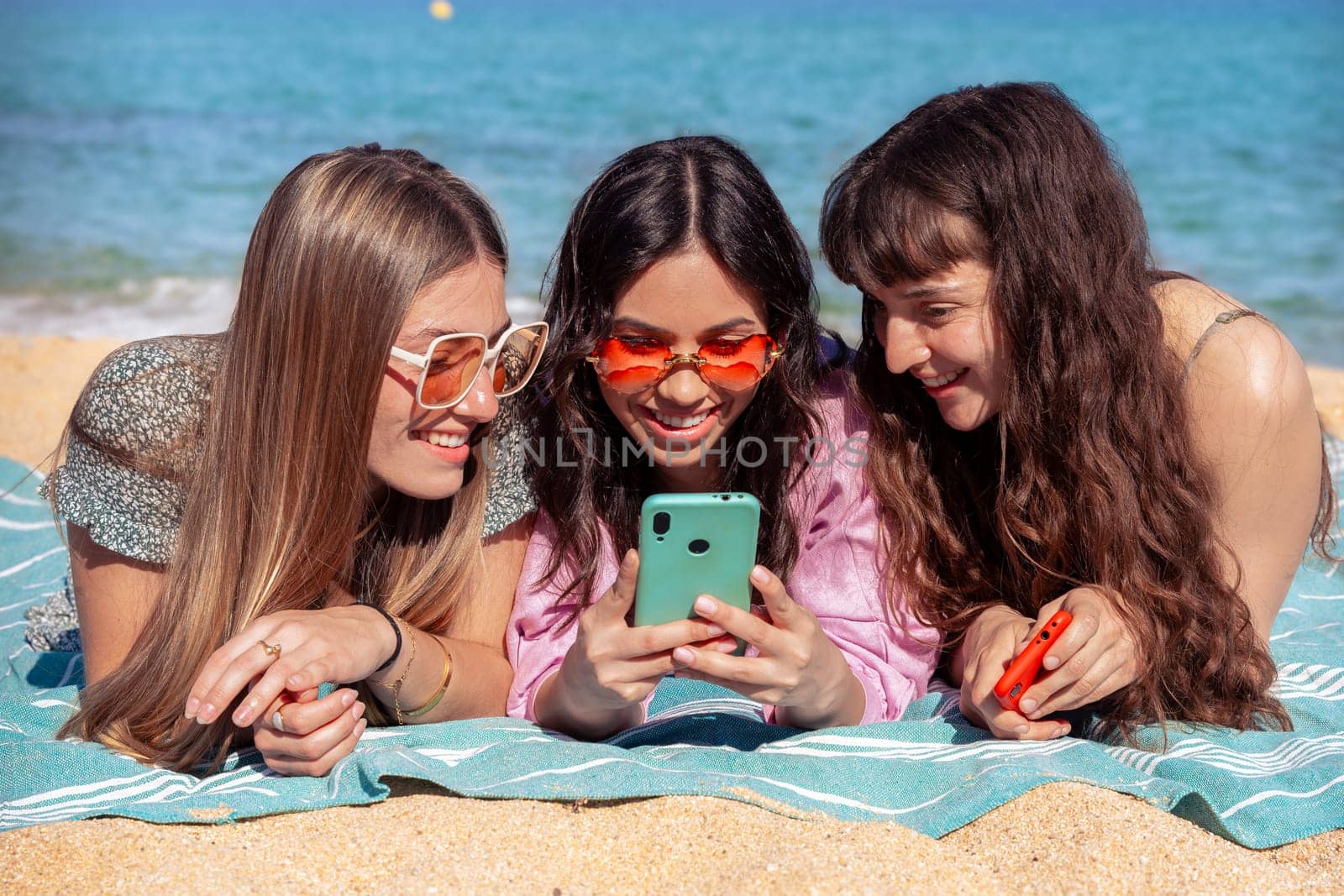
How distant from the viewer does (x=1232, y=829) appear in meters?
2.53

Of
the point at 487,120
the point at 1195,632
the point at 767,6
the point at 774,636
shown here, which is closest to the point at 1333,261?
the point at 1195,632

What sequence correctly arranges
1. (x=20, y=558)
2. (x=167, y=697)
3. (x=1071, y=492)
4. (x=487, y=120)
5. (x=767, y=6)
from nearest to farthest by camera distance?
1. (x=167, y=697)
2. (x=1071, y=492)
3. (x=20, y=558)
4. (x=487, y=120)
5. (x=767, y=6)

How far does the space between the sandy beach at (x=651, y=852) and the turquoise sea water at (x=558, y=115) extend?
817cm

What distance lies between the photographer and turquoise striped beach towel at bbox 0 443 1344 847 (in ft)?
8.47

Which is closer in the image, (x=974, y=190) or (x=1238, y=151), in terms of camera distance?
(x=974, y=190)

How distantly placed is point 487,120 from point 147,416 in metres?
18.5

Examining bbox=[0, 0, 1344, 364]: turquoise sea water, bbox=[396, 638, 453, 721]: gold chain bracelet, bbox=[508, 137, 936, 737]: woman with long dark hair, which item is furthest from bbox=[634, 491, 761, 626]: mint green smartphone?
bbox=[0, 0, 1344, 364]: turquoise sea water

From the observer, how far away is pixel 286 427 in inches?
118

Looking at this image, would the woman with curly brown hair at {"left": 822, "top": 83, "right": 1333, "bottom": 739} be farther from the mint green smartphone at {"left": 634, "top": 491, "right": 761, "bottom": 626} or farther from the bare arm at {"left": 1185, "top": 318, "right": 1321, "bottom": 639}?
the mint green smartphone at {"left": 634, "top": 491, "right": 761, "bottom": 626}

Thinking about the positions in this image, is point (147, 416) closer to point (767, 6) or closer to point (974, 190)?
point (974, 190)

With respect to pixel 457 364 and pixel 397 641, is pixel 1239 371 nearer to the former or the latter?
pixel 457 364

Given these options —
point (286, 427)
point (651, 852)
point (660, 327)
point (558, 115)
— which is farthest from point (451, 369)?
point (558, 115)

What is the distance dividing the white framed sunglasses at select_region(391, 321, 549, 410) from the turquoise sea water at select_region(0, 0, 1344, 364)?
739 cm

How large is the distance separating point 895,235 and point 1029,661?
1.11 m
